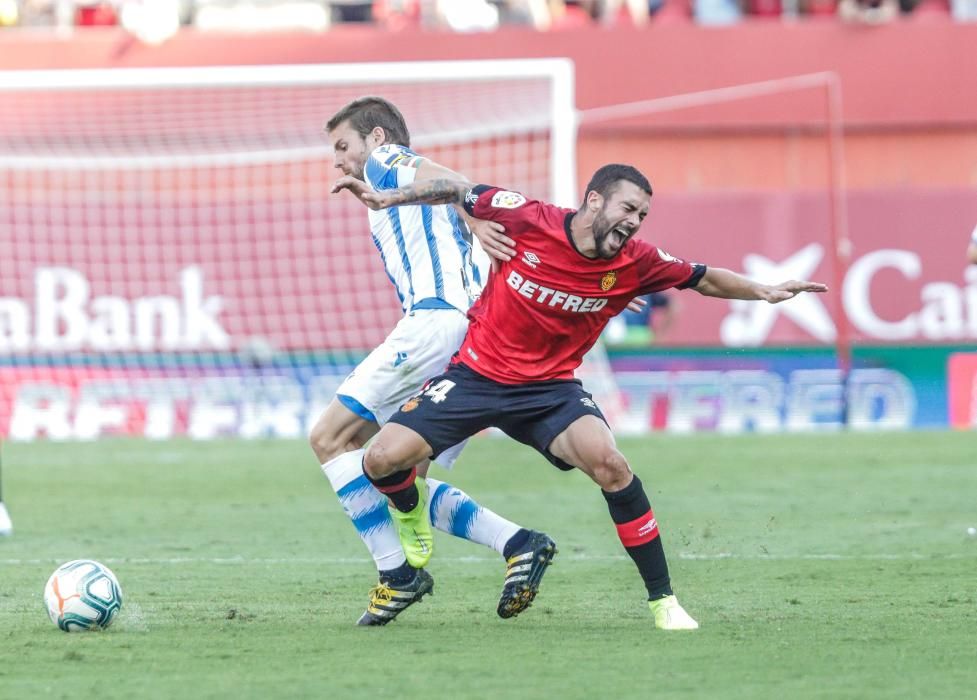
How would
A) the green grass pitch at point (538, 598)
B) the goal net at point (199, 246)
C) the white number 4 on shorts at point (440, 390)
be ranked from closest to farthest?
the green grass pitch at point (538, 598), the white number 4 on shorts at point (440, 390), the goal net at point (199, 246)

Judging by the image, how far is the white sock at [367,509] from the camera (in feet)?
21.8

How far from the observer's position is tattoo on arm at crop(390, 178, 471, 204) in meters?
6.27

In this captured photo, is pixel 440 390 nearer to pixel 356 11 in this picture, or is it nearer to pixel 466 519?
pixel 466 519

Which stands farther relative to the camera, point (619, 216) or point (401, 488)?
point (401, 488)

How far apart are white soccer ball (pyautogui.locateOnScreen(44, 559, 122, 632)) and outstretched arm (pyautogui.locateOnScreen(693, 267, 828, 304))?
250 centimetres

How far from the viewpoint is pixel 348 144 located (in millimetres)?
7055

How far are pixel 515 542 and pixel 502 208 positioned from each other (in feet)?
4.25

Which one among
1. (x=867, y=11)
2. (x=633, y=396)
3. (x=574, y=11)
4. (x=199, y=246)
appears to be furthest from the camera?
(x=574, y=11)

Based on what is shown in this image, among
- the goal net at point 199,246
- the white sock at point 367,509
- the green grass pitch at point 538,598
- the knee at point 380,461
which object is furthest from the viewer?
the goal net at point 199,246

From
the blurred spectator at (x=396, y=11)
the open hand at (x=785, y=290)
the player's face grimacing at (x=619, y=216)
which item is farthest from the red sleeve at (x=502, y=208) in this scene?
the blurred spectator at (x=396, y=11)

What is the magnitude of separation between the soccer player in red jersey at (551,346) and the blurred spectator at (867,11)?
54.3 ft

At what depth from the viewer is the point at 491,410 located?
21.0 feet

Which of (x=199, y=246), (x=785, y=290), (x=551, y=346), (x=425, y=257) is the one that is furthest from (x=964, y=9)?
(x=551, y=346)

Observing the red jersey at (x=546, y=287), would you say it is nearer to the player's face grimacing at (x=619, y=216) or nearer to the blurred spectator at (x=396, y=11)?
the player's face grimacing at (x=619, y=216)
